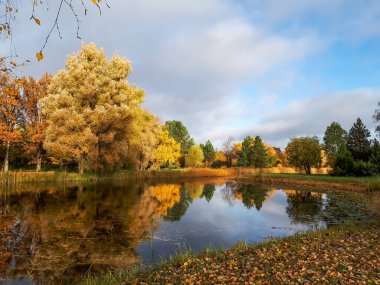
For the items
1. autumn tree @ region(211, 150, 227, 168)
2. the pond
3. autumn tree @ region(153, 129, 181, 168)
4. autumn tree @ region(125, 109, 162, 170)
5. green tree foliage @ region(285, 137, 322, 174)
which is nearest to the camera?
the pond

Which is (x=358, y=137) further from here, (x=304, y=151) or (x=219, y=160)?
(x=219, y=160)

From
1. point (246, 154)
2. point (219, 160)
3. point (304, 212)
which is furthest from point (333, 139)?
point (304, 212)

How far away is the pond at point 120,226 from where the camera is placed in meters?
8.80

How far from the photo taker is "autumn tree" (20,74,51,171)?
3766 cm

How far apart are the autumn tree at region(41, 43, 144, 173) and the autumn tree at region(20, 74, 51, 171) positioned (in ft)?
13.3

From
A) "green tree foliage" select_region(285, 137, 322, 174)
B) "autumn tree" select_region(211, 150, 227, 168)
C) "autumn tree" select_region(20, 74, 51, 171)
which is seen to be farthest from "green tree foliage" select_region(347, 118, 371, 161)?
"autumn tree" select_region(20, 74, 51, 171)

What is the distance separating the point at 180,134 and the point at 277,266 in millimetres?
74545

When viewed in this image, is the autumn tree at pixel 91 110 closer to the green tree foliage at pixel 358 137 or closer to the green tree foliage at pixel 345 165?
the green tree foliage at pixel 345 165

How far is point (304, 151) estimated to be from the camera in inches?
1813

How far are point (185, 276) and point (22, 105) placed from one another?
3929cm

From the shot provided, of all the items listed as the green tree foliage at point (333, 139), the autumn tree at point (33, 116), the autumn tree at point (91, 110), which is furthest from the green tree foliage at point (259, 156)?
the autumn tree at point (33, 116)

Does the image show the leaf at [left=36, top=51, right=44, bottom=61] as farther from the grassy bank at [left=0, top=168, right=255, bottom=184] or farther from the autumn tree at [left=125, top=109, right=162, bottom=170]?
the autumn tree at [left=125, top=109, right=162, bottom=170]

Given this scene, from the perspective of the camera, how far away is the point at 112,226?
527 inches

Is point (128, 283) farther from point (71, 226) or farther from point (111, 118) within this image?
point (111, 118)
